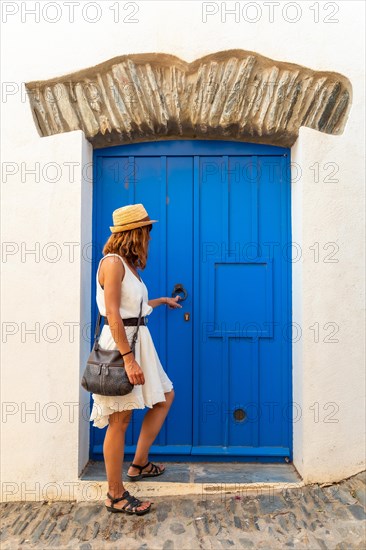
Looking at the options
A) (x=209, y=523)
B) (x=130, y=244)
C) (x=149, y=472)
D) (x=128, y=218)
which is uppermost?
(x=128, y=218)

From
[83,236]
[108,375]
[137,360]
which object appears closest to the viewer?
[108,375]

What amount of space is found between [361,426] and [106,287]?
1.95 meters

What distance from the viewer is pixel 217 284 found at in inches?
135

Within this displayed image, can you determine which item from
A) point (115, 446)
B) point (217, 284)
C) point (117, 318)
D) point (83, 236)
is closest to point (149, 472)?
point (115, 446)

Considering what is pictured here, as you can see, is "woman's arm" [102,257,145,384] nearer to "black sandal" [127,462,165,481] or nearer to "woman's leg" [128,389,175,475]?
"woman's leg" [128,389,175,475]

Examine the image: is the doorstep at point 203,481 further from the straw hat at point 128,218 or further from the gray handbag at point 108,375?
the straw hat at point 128,218

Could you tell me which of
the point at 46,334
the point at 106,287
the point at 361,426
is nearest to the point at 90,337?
the point at 46,334

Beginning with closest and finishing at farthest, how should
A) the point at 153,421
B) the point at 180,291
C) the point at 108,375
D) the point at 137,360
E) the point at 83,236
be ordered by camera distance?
the point at 108,375 < the point at 137,360 < the point at 153,421 < the point at 83,236 < the point at 180,291

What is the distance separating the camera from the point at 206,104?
10.6 feet

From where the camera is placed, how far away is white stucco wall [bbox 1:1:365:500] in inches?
122

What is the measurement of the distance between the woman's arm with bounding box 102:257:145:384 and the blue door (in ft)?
2.73

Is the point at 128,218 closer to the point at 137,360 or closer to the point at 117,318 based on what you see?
the point at 117,318

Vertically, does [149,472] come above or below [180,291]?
below

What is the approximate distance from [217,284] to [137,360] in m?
0.98
